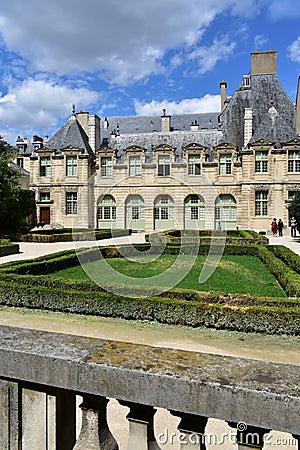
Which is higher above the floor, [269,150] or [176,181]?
[269,150]

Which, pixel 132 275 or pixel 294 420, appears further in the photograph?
pixel 132 275

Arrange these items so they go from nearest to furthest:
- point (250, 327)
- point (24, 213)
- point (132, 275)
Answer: point (250, 327) → point (132, 275) → point (24, 213)

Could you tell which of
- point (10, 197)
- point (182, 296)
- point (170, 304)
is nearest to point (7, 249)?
point (10, 197)

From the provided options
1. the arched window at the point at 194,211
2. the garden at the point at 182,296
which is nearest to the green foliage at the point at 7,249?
the garden at the point at 182,296

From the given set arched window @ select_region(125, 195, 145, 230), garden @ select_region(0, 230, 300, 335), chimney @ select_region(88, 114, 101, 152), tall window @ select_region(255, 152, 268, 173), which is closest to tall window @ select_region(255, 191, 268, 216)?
tall window @ select_region(255, 152, 268, 173)

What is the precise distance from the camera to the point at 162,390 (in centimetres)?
144

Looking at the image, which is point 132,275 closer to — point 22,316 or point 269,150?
point 22,316

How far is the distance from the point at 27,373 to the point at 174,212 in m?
35.1

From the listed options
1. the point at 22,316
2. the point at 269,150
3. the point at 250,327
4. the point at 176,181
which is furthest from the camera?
the point at 176,181

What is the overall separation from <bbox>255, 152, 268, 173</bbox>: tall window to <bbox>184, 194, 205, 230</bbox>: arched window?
5.69 m

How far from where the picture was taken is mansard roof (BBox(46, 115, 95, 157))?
1416 inches

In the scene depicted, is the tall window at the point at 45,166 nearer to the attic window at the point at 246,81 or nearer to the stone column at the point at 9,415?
the attic window at the point at 246,81

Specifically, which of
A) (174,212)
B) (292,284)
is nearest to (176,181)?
(174,212)

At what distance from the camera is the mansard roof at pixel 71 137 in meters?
36.0
